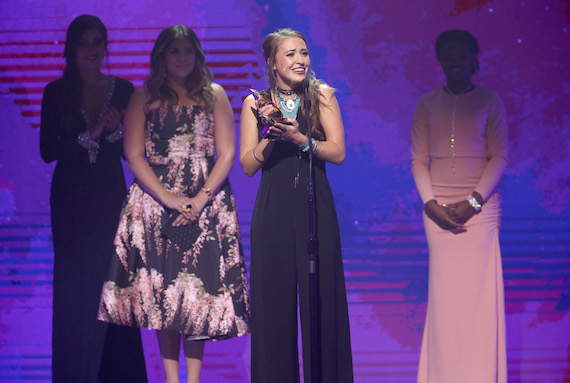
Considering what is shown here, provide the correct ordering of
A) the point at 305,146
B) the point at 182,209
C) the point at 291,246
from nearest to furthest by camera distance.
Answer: the point at 305,146 < the point at 291,246 < the point at 182,209

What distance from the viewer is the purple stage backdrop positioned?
4.47m

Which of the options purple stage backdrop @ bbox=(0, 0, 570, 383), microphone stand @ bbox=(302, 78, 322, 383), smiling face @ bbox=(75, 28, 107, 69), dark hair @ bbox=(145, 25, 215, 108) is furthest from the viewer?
purple stage backdrop @ bbox=(0, 0, 570, 383)

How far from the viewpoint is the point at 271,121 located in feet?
9.97

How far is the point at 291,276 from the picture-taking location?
3.39 meters

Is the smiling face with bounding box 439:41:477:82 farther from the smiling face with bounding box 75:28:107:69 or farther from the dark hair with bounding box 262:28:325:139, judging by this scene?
the smiling face with bounding box 75:28:107:69

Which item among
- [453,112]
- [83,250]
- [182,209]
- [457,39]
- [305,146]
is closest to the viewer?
[305,146]

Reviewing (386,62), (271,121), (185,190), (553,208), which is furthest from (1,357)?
(553,208)

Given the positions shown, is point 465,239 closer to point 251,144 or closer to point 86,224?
point 251,144

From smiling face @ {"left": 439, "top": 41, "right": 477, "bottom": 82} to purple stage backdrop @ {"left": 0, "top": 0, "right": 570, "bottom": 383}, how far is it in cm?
15

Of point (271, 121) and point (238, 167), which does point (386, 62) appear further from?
point (271, 121)

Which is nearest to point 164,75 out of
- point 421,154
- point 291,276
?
point 291,276

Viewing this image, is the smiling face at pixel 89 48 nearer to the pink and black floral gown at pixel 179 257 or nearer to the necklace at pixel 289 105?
the pink and black floral gown at pixel 179 257

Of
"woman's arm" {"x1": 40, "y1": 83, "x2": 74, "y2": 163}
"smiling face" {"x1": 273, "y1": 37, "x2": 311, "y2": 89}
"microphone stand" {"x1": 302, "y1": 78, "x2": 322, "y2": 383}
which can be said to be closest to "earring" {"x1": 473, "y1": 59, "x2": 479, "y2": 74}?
"smiling face" {"x1": 273, "y1": 37, "x2": 311, "y2": 89}

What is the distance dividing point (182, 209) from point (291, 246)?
0.69m
